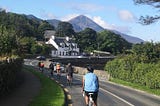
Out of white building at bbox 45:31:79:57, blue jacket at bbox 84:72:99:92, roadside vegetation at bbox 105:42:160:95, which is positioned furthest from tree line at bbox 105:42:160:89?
white building at bbox 45:31:79:57

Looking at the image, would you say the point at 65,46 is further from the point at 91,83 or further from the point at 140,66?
the point at 91,83

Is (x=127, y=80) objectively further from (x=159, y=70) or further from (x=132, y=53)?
(x=159, y=70)

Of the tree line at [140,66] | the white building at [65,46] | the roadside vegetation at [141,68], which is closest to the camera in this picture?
the roadside vegetation at [141,68]

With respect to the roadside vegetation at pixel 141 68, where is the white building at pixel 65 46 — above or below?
above

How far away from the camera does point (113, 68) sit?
50.1 metres

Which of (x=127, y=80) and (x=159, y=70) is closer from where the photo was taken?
(x=159, y=70)

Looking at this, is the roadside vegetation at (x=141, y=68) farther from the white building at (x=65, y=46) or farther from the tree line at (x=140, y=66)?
the white building at (x=65, y=46)

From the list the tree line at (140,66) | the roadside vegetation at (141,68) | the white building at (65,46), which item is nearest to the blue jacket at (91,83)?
the roadside vegetation at (141,68)

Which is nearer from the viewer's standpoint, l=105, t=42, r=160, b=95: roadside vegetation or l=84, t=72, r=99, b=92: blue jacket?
l=84, t=72, r=99, b=92: blue jacket

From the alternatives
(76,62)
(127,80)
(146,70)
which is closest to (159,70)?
(146,70)

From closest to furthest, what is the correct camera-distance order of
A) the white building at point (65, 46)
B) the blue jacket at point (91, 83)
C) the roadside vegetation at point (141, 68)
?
the blue jacket at point (91, 83) → the roadside vegetation at point (141, 68) → the white building at point (65, 46)

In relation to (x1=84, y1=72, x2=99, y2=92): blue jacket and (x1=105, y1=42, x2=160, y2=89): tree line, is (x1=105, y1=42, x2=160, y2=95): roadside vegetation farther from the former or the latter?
(x1=84, y1=72, x2=99, y2=92): blue jacket

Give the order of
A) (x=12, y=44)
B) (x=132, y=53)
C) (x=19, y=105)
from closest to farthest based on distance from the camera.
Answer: (x=19, y=105), (x=12, y=44), (x=132, y=53)

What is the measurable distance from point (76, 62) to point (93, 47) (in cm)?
7879
